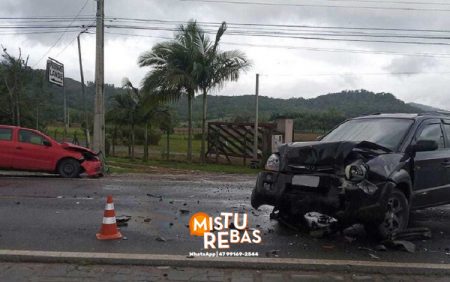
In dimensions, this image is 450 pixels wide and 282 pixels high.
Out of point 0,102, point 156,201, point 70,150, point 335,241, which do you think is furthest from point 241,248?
point 0,102

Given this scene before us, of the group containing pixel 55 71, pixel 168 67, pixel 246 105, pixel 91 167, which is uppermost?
pixel 168 67

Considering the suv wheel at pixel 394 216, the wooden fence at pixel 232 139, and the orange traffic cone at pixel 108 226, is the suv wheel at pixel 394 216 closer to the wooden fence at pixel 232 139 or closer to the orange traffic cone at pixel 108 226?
the orange traffic cone at pixel 108 226

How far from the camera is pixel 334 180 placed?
604cm

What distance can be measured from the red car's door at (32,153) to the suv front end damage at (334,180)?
9220 millimetres

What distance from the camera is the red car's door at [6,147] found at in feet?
45.8

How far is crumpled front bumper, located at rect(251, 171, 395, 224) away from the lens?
586 cm

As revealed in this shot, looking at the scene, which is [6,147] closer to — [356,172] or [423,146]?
[356,172]

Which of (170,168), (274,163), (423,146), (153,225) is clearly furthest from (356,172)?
(170,168)

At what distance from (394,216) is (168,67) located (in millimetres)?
19236

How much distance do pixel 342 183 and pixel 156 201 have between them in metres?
4.45

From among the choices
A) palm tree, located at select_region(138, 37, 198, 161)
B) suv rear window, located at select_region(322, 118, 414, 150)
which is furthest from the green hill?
suv rear window, located at select_region(322, 118, 414, 150)

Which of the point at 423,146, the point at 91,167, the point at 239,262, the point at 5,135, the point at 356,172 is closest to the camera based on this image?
the point at 239,262

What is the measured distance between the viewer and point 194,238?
6457 millimetres

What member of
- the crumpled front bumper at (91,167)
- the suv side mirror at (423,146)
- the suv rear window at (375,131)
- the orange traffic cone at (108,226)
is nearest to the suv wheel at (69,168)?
the crumpled front bumper at (91,167)
